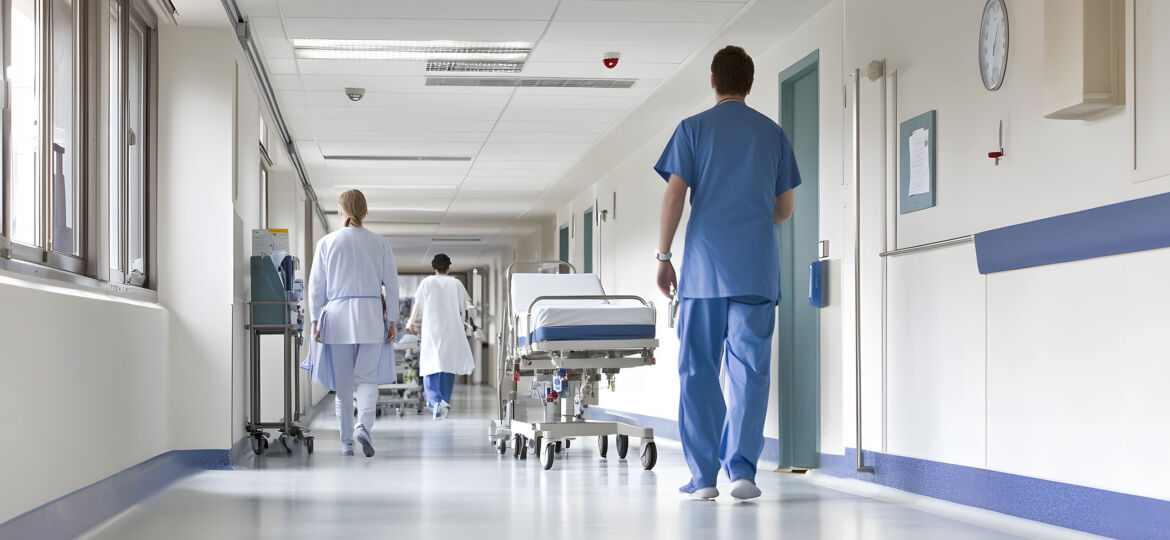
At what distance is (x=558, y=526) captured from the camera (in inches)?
134

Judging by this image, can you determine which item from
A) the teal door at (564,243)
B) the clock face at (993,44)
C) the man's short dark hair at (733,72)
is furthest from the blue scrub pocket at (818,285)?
the teal door at (564,243)

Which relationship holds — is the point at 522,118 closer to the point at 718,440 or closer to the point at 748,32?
the point at 748,32

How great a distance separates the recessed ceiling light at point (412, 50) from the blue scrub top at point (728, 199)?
2.49 meters

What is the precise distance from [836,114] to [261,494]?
296cm

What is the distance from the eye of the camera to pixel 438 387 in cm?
1045

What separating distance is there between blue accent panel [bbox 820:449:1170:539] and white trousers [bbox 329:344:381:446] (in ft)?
8.68

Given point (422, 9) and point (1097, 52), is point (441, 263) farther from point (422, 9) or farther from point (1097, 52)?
point (1097, 52)

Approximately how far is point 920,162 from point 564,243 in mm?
10404

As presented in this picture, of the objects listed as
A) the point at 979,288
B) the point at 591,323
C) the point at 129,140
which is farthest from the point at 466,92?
the point at 979,288

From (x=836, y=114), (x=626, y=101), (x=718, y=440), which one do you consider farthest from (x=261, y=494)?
(x=626, y=101)

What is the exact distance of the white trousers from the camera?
602 centimetres

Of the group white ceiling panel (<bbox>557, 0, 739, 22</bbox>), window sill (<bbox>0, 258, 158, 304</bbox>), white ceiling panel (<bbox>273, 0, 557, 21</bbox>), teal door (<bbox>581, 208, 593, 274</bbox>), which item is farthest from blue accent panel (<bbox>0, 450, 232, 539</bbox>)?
teal door (<bbox>581, 208, 593, 274</bbox>)

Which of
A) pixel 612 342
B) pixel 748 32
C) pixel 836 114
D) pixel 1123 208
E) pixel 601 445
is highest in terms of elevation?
pixel 748 32

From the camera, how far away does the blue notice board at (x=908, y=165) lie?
420cm
